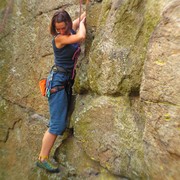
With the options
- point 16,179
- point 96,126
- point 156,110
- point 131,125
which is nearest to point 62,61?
point 96,126

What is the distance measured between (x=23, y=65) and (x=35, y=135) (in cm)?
142

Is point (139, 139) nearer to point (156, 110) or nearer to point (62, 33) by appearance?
point (156, 110)

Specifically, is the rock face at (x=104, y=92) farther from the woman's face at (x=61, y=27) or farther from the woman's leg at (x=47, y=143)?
the woman's face at (x=61, y=27)

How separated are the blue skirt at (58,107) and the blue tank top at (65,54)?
0.17 m

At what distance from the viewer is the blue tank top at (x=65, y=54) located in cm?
464

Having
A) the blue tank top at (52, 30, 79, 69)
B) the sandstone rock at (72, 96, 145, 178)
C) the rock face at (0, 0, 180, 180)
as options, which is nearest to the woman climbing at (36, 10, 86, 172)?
the blue tank top at (52, 30, 79, 69)

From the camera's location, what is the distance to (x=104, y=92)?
426 centimetres

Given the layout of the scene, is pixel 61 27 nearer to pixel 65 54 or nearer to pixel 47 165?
pixel 65 54

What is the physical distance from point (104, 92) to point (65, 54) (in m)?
0.94

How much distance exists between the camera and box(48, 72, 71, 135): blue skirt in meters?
4.77

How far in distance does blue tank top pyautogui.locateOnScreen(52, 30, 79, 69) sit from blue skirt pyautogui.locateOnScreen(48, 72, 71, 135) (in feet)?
0.57

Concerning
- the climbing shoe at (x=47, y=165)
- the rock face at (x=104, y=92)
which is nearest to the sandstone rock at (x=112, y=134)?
the rock face at (x=104, y=92)

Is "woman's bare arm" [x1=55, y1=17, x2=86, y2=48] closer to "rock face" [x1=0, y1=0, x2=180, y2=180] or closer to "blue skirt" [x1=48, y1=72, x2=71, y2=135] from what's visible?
"rock face" [x1=0, y1=0, x2=180, y2=180]

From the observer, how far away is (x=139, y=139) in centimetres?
390
